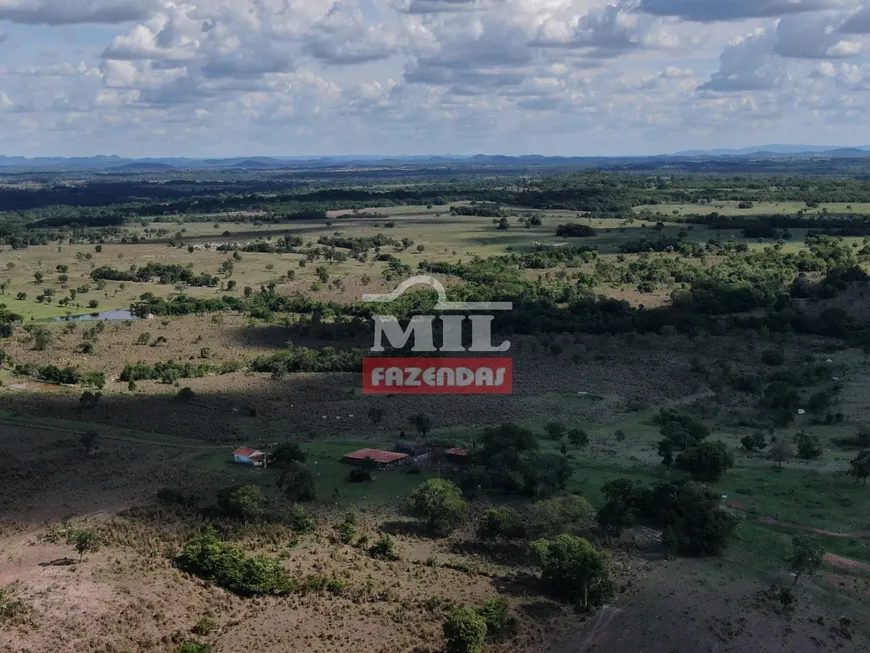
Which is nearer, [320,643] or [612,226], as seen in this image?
[320,643]

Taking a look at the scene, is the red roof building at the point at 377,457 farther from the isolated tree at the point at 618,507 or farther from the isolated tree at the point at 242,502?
the isolated tree at the point at 618,507

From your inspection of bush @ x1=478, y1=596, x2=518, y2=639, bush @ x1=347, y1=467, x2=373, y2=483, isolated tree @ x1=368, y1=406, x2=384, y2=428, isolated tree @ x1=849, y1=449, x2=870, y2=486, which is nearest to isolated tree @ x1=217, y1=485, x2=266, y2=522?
bush @ x1=347, y1=467, x2=373, y2=483

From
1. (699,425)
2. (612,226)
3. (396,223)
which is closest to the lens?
(699,425)

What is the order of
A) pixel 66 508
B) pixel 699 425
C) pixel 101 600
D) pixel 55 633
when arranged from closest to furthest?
1. pixel 55 633
2. pixel 101 600
3. pixel 66 508
4. pixel 699 425

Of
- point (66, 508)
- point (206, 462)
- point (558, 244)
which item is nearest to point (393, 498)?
point (206, 462)

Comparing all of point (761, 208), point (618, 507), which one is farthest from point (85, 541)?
point (761, 208)

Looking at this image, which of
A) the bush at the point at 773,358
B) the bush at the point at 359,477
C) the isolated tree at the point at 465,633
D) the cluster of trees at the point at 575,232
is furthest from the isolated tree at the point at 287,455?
the cluster of trees at the point at 575,232

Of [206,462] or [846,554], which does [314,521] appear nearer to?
[206,462]
